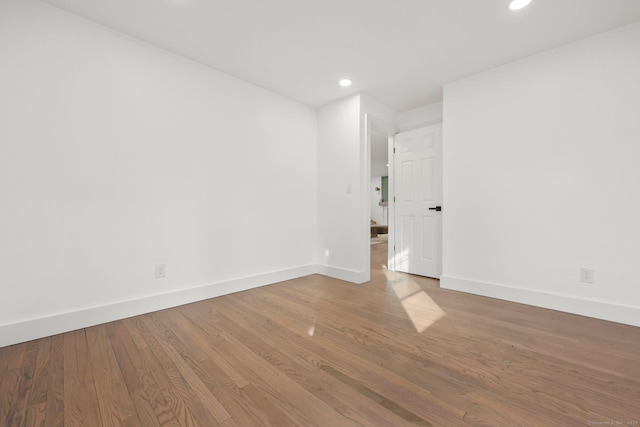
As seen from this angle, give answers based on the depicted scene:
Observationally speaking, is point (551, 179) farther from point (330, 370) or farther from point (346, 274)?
point (330, 370)

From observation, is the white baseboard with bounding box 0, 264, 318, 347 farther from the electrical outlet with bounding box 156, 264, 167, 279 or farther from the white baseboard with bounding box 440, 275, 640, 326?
the white baseboard with bounding box 440, 275, 640, 326

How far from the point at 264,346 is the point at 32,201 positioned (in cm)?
198

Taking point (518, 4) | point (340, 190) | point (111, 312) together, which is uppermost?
point (518, 4)

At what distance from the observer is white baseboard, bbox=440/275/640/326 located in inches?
85.0

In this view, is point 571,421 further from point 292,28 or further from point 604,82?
point 292,28

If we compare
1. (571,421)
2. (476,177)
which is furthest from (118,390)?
(476,177)

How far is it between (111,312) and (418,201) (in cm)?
371

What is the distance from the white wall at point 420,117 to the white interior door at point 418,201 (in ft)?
0.54

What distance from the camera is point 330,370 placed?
151 cm

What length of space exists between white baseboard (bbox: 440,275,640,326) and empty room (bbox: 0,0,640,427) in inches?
0.7

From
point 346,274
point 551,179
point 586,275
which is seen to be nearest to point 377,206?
point 346,274

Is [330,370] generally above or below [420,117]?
below

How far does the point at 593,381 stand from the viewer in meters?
1.41

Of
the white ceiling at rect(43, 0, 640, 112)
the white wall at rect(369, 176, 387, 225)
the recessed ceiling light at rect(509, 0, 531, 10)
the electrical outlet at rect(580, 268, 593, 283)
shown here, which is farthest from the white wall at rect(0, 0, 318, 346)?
the white wall at rect(369, 176, 387, 225)
